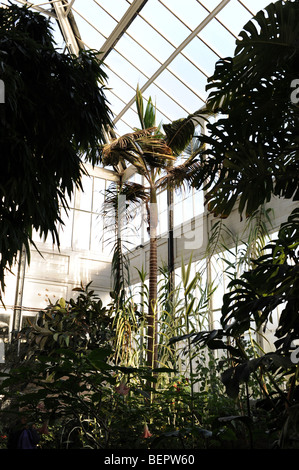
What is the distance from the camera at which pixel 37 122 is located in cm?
451

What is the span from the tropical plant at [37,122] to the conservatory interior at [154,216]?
0.7 inches

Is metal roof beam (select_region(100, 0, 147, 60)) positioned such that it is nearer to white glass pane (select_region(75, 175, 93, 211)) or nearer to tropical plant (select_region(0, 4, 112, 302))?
white glass pane (select_region(75, 175, 93, 211))

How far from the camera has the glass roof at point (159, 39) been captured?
855cm

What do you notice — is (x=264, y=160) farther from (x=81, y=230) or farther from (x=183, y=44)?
(x=81, y=230)

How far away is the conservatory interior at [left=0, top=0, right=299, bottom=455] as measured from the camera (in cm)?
227

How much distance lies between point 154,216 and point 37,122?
2.61m

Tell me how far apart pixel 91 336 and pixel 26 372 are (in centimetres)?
689

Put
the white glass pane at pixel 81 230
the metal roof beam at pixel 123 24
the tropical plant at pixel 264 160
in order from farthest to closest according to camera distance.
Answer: the white glass pane at pixel 81 230 → the metal roof beam at pixel 123 24 → the tropical plant at pixel 264 160

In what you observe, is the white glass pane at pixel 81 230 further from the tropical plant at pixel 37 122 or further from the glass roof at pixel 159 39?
the tropical plant at pixel 37 122

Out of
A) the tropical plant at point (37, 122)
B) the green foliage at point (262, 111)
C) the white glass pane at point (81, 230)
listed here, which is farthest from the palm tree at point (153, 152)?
the white glass pane at point (81, 230)

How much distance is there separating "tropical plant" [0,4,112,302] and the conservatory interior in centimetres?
2

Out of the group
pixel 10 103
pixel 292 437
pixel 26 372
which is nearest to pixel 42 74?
pixel 10 103

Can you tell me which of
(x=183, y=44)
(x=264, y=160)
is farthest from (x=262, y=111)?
(x=183, y=44)

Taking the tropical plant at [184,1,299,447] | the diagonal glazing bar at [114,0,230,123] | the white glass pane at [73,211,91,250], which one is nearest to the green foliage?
the tropical plant at [184,1,299,447]
